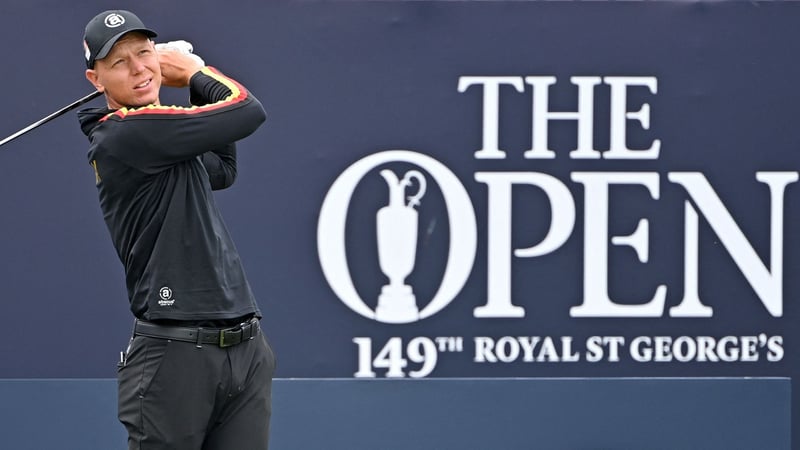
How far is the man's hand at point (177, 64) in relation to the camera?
8.95ft

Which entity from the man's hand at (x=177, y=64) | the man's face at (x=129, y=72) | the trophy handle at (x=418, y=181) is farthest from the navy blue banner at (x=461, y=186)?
the man's face at (x=129, y=72)

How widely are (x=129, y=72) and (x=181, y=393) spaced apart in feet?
2.22

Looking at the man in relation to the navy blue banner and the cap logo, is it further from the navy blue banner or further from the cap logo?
the navy blue banner

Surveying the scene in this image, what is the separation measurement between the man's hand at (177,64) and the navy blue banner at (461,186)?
→ 794 mm

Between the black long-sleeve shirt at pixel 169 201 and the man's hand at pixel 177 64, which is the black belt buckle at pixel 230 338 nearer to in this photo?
the black long-sleeve shirt at pixel 169 201

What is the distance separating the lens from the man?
2492mm

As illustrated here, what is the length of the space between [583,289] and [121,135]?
5.34 feet

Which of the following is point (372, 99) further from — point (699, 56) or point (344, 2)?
point (699, 56)

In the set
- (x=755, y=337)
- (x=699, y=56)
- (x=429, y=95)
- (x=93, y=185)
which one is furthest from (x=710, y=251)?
(x=93, y=185)

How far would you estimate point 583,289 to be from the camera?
3.62m

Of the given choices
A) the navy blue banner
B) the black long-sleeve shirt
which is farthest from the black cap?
the navy blue banner

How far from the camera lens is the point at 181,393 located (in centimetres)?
252

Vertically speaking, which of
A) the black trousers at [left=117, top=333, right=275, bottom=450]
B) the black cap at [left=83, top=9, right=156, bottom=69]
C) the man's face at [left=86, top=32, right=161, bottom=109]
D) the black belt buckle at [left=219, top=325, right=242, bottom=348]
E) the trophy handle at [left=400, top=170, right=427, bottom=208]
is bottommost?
the black trousers at [left=117, top=333, right=275, bottom=450]

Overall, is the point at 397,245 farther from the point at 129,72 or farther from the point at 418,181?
the point at 129,72
